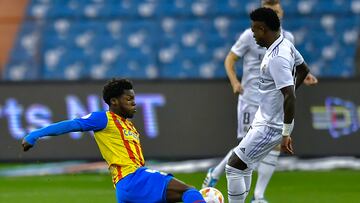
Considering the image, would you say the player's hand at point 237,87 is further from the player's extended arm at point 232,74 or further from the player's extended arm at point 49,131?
the player's extended arm at point 49,131

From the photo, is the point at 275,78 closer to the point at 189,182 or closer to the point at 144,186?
the point at 144,186

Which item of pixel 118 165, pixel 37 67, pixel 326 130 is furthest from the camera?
pixel 37 67

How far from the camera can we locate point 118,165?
6.50 metres

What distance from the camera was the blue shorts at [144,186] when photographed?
630 centimetres

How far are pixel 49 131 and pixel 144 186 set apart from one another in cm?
74

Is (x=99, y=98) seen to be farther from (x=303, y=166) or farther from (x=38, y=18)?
(x=303, y=166)

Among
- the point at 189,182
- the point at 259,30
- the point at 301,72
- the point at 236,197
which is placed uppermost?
the point at 259,30

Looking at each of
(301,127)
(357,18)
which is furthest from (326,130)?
(357,18)

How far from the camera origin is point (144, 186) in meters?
6.35

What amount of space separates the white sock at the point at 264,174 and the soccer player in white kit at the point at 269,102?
1126 mm

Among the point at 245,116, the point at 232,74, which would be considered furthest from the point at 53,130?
the point at 245,116

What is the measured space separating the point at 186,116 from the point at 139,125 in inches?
24.9

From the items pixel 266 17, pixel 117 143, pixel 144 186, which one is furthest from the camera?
pixel 266 17

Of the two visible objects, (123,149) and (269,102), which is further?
(269,102)
